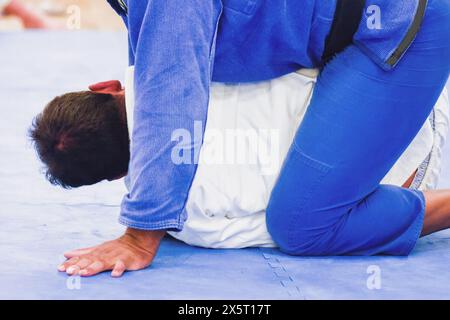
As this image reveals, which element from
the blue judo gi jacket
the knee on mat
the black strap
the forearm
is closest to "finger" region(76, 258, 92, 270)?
the blue judo gi jacket

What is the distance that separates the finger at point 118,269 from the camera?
1802mm

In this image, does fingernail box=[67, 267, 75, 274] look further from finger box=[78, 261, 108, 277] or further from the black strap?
the black strap

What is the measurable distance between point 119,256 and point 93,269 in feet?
0.20

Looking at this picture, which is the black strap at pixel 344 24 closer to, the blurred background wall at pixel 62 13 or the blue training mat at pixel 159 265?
the blue training mat at pixel 159 265

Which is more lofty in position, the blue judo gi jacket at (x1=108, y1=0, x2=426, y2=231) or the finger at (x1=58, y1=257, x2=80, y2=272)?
the blue judo gi jacket at (x1=108, y1=0, x2=426, y2=231)

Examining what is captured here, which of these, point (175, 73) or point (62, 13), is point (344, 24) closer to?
point (175, 73)

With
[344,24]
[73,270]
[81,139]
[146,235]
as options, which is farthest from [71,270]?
[344,24]

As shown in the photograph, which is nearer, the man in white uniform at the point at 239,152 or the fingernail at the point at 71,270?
the fingernail at the point at 71,270

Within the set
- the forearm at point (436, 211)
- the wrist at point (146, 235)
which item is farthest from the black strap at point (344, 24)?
the wrist at point (146, 235)

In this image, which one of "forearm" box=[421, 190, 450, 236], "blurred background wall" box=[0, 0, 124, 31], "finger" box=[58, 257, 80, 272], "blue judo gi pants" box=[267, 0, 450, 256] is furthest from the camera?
"blurred background wall" box=[0, 0, 124, 31]

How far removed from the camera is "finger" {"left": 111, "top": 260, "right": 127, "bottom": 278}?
1802 millimetres

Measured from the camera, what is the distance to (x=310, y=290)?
1.78 m

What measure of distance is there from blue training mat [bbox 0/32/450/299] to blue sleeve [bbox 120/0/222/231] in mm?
141

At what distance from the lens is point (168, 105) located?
68.2 inches
